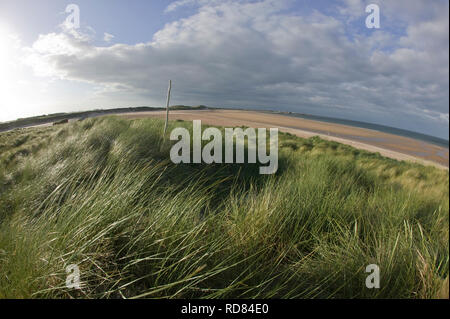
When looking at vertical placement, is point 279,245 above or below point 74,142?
below

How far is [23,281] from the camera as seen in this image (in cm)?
115

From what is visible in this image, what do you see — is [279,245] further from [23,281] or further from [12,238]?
[12,238]

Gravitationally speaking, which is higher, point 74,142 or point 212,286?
point 74,142

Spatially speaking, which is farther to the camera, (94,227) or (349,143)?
(349,143)

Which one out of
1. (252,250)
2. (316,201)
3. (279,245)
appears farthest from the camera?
(316,201)

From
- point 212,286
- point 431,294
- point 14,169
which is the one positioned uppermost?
point 14,169

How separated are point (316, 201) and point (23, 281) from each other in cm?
257

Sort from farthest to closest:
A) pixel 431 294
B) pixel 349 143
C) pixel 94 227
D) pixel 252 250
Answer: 1. pixel 349 143
2. pixel 252 250
3. pixel 94 227
4. pixel 431 294

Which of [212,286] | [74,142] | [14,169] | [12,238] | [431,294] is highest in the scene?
[74,142]

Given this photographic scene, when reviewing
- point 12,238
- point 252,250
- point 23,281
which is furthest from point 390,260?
point 12,238

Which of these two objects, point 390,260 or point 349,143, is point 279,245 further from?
point 349,143
